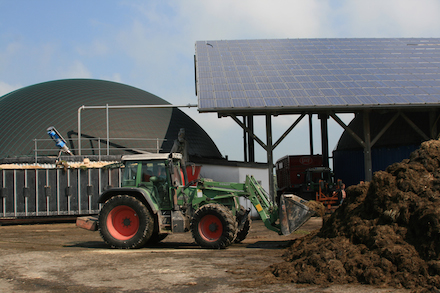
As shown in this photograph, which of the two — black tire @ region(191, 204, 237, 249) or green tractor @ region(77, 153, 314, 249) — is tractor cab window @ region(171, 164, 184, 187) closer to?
green tractor @ region(77, 153, 314, 249)

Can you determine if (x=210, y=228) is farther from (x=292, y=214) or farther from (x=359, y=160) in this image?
(x=359, y=160)

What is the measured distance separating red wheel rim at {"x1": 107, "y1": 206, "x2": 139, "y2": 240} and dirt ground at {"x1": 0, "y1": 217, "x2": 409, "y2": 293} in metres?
0.49

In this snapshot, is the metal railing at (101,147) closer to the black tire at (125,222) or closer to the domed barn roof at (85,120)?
the domed barn roof at (85,120)

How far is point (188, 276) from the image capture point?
6.68m

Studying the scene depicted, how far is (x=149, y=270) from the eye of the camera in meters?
7.18

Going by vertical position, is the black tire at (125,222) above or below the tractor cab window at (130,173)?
below

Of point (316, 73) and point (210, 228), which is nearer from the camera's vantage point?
point (210, 228)

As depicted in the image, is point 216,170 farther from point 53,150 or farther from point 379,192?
point 379,192

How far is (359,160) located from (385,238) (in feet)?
59.5

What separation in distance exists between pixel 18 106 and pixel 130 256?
20.4 metres

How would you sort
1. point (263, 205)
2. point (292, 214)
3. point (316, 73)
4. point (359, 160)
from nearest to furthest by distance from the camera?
point (292, 214), point (263, 205), point (316, 73), point (359, 160)

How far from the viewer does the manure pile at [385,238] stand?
6.11 m

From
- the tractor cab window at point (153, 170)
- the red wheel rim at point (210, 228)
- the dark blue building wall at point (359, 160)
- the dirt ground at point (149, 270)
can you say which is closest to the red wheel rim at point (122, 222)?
the dirt ground at point (149, 270)

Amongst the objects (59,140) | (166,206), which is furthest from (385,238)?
(59,140)
